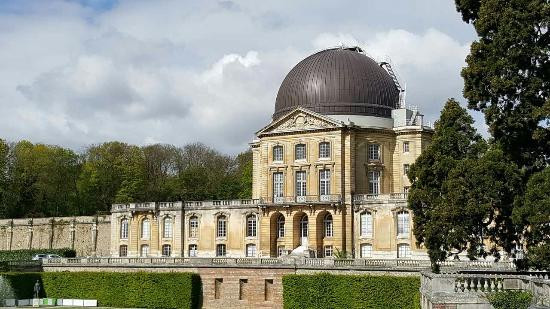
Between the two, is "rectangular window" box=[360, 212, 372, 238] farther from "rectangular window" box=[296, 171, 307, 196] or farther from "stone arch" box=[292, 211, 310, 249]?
"rectangular window" box=[296, 171, 307, 196]

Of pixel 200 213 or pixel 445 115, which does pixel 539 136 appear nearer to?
pixel 445 115

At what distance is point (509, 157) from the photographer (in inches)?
1206

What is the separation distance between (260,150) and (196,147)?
31.3 metres

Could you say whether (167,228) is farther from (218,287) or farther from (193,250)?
(218,287)

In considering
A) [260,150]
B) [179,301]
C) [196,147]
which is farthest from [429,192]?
[196,147]

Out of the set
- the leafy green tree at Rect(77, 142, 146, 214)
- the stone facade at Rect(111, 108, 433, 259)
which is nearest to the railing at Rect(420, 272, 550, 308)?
the stone facade at Rect(111, 108, 433, 259)

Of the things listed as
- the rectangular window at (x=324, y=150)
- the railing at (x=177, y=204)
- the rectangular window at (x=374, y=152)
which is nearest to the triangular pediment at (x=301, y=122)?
the rectangular window at (x=324, y=150)

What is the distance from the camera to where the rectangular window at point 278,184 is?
219ft

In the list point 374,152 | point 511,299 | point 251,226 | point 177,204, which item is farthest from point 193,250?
point 511,299

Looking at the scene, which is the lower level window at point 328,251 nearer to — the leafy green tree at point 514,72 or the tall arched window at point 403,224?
the tall arched window at point 403,224

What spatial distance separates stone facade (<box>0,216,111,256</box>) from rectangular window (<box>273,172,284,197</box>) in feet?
59.0

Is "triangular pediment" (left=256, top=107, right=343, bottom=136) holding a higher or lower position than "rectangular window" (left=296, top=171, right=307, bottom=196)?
higher

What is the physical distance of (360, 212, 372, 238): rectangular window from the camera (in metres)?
62.0

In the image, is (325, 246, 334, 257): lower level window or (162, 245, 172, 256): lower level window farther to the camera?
(162, 245, 172, 256): lower level window
